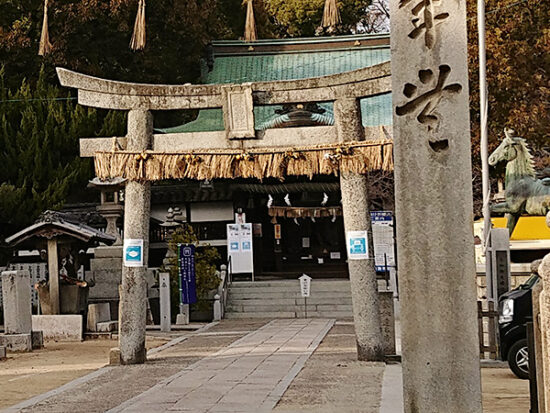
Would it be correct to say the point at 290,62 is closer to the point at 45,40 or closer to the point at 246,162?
the point at 45,40

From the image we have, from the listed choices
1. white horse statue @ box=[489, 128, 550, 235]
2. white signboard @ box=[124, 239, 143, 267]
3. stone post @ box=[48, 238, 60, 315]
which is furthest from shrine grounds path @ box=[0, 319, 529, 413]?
white horse statue @ box=[489, 128, 550, 235]

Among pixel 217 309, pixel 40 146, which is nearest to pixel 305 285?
pixel 217 309

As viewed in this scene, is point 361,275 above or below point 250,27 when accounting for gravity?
below

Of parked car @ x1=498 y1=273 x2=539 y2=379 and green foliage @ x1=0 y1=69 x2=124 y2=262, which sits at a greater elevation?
green foliage @ x1=0 y1=69 x2=124 y2=262

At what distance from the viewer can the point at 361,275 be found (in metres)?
13.0

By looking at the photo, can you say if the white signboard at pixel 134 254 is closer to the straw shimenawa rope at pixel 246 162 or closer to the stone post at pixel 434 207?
the straw shimenawa rope at pixel 246 162

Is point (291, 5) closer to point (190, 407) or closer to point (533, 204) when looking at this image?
point (533, 204)

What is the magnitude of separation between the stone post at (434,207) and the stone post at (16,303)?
41.6 ft

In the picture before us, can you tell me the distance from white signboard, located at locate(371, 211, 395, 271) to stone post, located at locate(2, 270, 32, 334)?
8.51 metres

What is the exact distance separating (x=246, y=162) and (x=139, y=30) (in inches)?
578

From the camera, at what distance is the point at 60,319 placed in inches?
762

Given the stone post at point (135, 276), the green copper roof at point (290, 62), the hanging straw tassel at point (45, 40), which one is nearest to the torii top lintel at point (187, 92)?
the stone post at point (135, 276)

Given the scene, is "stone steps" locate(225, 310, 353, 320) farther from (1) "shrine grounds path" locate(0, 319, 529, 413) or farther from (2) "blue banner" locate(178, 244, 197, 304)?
(1) "shrine grounds path" locate(0, 319, 529, 413)

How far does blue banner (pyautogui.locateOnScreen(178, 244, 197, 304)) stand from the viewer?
22.6m
